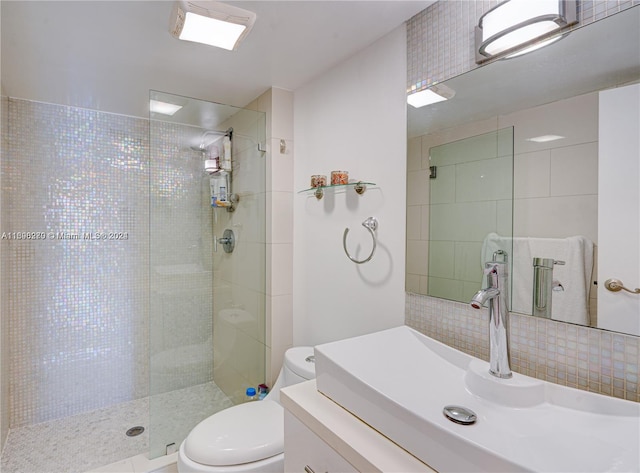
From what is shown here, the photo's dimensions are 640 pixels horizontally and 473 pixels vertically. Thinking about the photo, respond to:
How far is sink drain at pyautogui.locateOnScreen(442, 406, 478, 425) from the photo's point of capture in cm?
81

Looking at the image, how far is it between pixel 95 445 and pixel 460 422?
7.40 ft

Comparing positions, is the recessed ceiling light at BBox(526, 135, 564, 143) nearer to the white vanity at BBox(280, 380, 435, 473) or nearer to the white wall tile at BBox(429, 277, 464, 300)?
the white wall tile at BBox(429, 277, 464, 300)

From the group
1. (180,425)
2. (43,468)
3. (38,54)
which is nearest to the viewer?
(38,54)

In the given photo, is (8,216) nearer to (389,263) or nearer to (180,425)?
(180,425)

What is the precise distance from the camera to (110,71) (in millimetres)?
1921

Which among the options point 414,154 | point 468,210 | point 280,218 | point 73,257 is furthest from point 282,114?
point 73,257

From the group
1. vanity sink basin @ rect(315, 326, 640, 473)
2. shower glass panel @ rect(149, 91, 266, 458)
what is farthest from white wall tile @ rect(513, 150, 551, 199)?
shower glass panel @ rect(149, 91, 266, 458)

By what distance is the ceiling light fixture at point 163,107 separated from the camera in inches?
74.1

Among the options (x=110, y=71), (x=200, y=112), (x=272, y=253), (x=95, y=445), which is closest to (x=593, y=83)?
(x=272, y=253)

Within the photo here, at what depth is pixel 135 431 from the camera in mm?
2213

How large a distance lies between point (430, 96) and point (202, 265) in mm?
1633

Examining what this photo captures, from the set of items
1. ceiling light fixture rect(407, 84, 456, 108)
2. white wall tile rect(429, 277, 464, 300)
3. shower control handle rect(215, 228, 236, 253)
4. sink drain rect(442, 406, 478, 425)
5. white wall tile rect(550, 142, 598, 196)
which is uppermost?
ceiling light fixture rect(407, 84, 456, 108)

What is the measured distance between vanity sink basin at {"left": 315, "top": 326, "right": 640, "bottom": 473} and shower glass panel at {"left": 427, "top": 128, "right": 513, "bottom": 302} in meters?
0.29

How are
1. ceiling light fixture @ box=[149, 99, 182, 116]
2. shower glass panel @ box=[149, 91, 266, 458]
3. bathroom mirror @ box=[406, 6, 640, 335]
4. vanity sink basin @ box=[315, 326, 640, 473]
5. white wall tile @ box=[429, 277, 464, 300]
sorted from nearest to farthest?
vanity sink basin @ box=[315, 326, 640, 473], bathroom mirror @ box=[406, 6, 640, 335], white wall tile @ box=[429, 277, 464, 300], ceiling light fixture @ box=[149, 99, 182, 116], shower glass panel @ box=[149, 91, 266, 458]
